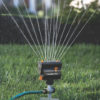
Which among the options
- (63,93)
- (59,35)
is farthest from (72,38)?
(63,93)

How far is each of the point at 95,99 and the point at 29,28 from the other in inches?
187

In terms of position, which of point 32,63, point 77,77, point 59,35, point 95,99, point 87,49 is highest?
point 59,35

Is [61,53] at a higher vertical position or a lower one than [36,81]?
higher

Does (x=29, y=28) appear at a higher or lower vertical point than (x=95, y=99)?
higher

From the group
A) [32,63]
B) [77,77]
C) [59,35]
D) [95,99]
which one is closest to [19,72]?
[32,63]

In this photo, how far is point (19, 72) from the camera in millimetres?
4410

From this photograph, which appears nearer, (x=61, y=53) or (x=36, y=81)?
(x=36, y=81)

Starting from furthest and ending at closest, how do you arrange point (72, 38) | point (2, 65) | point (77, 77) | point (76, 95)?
point (72, 38), point (2, 65), point (77, 77), point (76, 95)

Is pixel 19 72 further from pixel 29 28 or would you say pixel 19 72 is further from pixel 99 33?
pixel 99 33

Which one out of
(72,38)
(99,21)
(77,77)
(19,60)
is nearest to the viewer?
(77,77)

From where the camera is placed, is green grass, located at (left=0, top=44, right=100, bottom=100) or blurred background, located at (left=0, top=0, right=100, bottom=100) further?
blurred background, located at (left=0, top=0, right=100, bottom=100)

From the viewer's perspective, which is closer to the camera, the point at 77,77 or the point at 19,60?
the point at 77,77

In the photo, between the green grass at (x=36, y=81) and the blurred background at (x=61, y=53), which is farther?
the blurred background at (x=61, y=53)

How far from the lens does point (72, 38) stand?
26.3ft
